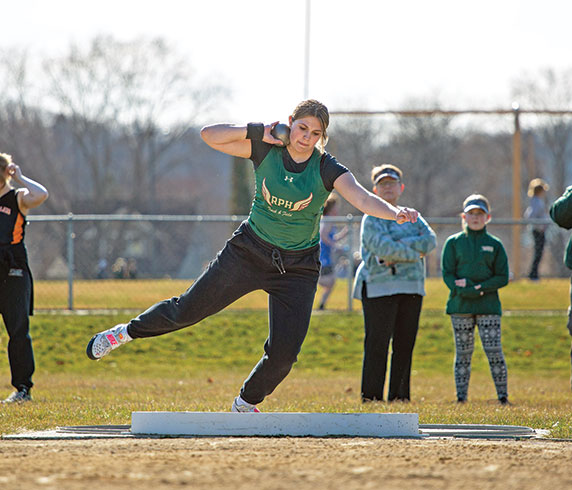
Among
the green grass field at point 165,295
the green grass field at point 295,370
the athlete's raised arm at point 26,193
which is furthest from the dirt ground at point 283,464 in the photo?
the green grass field at point 165,295

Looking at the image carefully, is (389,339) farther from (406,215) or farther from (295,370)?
(295,370)

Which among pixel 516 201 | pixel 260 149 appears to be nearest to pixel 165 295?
pixel 516 201

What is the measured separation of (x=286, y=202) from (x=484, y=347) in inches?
152

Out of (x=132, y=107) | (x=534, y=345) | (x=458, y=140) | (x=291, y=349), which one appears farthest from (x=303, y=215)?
(x=132, y=107)

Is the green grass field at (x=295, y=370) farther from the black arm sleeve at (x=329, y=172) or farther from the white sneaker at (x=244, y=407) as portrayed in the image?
the black arm sleeve at (x=329, y=172)

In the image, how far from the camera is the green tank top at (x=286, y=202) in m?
6.75

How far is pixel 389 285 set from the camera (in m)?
9.68

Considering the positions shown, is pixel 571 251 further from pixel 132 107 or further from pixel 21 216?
pixel 132 107

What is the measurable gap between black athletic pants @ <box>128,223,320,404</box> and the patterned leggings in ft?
10.8

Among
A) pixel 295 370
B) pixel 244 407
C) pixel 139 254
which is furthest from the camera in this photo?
pixel 139 254

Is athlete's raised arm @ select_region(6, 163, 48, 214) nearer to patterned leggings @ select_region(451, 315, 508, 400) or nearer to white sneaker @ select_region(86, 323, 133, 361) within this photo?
white sneaker @ select_region(86, 323, 133, 361)

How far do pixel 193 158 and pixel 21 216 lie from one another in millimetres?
59064

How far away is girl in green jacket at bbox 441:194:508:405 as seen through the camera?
385 inches

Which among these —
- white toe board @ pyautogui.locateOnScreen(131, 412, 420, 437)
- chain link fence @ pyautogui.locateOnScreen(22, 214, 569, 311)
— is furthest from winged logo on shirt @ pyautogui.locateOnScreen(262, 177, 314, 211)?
chain link fence @ pyautogui.locateOnScreen(22, 214, 569, 311)
